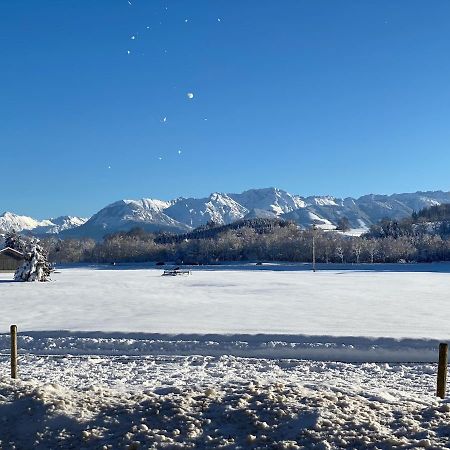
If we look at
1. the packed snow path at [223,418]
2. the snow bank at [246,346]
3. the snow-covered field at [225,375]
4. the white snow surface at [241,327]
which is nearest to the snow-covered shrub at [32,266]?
the white snow surface at [241,327]

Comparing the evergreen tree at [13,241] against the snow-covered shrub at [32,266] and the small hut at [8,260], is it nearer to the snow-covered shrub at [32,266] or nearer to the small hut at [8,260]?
the small hut at [8,260]

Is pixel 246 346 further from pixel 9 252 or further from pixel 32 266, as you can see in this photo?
pixel 9 252

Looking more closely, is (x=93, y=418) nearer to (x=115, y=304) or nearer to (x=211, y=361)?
(x=211, y=361)

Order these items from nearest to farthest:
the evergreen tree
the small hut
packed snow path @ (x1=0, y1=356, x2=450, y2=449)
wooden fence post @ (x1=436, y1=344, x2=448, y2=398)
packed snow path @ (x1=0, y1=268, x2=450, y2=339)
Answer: packed snow path @ (x1=0, y1=356, x2=450, y2=449) < wooden fence post @ (x1=436, y1=344, x2=448, y2=398) < packed snow path @ (x1=0, y1=268, x2=450, y2=339) < the small hut < the evergreen tree

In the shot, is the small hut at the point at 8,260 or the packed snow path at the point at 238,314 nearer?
the packed snow path at the point at 238,314

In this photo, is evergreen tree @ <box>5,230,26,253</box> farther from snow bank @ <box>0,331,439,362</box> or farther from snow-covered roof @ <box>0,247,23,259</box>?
snow bank @ <box>0,331,439,362</box>

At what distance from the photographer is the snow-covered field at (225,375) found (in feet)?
24.3

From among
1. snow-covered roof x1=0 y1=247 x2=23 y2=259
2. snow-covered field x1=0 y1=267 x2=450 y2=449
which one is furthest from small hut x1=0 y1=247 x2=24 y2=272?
snow-covered field x1=0 y1=267 x2=450 y2=449

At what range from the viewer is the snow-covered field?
7.42 m

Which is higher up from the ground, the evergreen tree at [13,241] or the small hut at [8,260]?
the evergreen tree at [13,241]

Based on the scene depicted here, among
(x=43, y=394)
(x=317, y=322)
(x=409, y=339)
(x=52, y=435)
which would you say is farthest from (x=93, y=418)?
(x=317, y=322)

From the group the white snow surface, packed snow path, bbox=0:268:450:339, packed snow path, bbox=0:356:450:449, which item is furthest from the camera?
packed snow path, bbox=0:268:450:339

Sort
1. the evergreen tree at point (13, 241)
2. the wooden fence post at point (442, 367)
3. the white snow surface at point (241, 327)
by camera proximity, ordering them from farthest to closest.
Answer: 1. the evergreen tree at point (13, 241)
2. the white snow surface at point (241, 327)
3. the wooden fence post at point (442, 367)

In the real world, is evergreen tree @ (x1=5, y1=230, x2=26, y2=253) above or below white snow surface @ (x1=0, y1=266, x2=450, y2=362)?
above
